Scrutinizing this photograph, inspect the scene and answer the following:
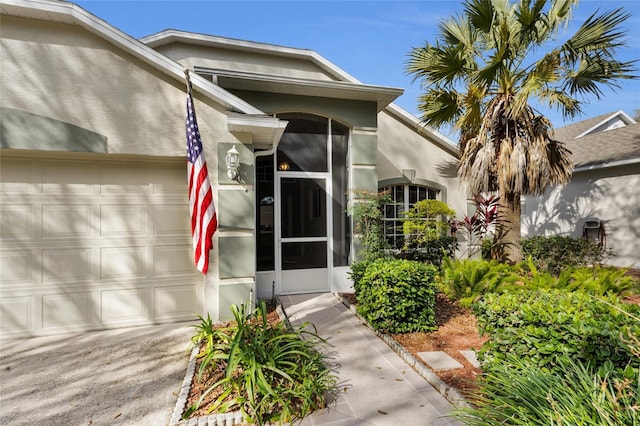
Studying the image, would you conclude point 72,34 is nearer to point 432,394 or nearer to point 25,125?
point 25,125

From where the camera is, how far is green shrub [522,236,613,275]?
26.4 ft

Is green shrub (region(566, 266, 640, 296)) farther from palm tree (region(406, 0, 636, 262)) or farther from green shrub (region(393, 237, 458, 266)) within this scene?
green shrub (region(393, 237, 458, 266))

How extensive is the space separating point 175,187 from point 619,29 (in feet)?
30.6

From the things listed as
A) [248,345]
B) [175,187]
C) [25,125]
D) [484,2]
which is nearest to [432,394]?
[248,345]

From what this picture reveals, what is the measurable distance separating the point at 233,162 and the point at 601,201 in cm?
1231

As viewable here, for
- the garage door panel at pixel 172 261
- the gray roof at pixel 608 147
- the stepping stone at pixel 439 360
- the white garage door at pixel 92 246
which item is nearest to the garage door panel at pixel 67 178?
the white garage door at pixel 92 246

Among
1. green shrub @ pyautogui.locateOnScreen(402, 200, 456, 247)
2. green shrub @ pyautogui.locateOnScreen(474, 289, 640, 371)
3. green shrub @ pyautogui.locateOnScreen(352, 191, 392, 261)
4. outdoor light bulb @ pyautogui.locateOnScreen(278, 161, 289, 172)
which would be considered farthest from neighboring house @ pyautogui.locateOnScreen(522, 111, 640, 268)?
outdoor light bulb @ pyautogui.locateOnScreen(278, 161, 289, 172)

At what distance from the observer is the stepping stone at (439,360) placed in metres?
3.72

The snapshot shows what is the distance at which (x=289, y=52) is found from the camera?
9.51 m

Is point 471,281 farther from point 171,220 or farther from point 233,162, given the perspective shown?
point 171,220

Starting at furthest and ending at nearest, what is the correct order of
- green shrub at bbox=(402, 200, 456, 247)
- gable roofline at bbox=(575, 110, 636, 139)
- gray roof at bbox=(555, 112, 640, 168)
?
gable roofline at bbox=(575, 110, 636, 139), gray roof at bbox=(555, 112, 640, 168), green shrub at bbox=(402, 200, 456, 247)

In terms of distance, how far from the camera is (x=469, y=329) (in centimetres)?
498

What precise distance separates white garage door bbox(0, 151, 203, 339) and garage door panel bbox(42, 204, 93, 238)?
0.01 metres

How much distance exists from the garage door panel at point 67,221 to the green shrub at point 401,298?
4.60m
